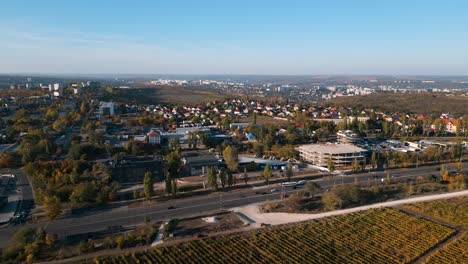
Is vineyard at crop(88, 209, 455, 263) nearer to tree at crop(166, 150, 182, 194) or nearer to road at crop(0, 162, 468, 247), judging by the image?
road at crop(0, 162, 468, 247)

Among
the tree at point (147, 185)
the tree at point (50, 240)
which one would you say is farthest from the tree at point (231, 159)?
the tree at point (50, 240)

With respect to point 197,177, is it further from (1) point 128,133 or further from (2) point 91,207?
(1) point 128,133

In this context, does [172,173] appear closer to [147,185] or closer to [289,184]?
[147,185]

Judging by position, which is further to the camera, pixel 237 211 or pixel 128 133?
pixel 128 133

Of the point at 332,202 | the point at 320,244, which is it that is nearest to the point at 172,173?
the point at 332,202

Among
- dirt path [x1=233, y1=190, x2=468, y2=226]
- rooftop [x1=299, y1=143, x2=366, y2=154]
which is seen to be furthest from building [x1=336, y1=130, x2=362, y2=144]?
dirt path [x1=233, y1=190, x2=468, y2=226]

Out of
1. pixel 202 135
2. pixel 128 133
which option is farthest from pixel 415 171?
pixel 128 133

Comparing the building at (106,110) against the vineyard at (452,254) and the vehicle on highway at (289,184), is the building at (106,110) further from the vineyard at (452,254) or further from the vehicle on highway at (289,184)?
the vineyard at (452,254)
